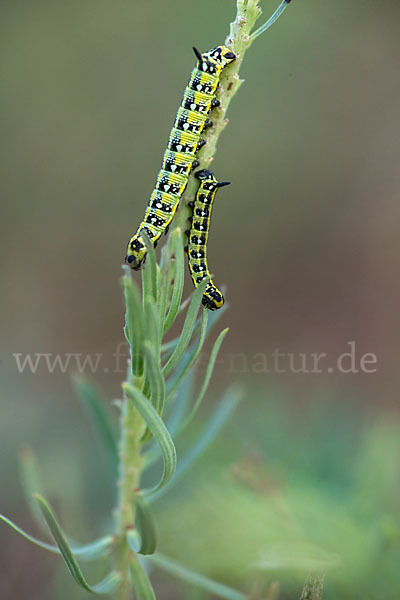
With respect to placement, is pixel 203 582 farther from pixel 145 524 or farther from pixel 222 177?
pixel 222 177

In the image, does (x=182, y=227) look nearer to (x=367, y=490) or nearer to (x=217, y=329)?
(x=367, y=490)

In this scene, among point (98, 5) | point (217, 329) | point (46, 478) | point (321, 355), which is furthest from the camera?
point (98, 5)

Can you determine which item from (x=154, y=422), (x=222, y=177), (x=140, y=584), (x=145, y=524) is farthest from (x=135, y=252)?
(x=222, y=177)

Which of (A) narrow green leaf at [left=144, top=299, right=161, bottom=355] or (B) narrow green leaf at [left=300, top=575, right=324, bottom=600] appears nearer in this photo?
(B) narrow green leaf at [left=300, top=575, right=324, bottom=600]

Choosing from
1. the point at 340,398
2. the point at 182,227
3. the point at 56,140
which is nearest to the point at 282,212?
the point at 56,140

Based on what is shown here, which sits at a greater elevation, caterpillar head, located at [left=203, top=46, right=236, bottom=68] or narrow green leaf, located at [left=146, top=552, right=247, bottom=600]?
caterpillar head, located at [left=203, top=46, right=236, bottom=68]

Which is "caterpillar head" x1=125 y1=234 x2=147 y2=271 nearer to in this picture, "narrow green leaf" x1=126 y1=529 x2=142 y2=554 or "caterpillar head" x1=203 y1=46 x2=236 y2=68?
"caterpillar head" x1=203 y1=46 x2=236 y2=68

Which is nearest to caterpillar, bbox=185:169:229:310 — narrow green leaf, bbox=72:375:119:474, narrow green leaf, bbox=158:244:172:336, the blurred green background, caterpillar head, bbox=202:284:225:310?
caterpillar head, bbox=202:284:225:310

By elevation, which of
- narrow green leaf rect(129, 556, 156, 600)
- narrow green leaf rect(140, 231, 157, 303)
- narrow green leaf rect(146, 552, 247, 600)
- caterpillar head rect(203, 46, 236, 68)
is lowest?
narrow green leaf rect(146, 552, 247, 600)
